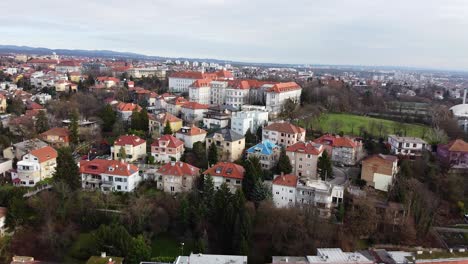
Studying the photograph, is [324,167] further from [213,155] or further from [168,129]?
[168,129]

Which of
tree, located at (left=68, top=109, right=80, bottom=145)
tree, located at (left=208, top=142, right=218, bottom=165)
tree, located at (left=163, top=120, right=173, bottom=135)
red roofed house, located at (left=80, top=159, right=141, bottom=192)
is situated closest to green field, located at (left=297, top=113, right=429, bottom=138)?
tree, located at (left=208, top=142, right=218, bottom=165)

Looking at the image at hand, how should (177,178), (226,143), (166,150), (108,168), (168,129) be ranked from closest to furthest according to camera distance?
(177,178), (108,168), (166,150), (226,143), (168,129)

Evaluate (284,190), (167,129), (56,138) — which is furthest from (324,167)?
(56,138)

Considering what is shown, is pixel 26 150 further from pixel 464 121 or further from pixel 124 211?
pixel 464 121

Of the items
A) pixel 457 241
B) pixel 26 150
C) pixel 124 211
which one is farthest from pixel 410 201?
pixel 26 150

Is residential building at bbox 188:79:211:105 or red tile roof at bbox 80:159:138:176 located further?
residential building at bbox 188:79:211:105

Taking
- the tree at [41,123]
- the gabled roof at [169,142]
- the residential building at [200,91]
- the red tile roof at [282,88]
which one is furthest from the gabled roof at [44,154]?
the red tile roof at [282,88]

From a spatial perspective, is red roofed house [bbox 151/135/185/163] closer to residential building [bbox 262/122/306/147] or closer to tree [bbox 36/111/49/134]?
residential building [bbox 262/122/306/147]
